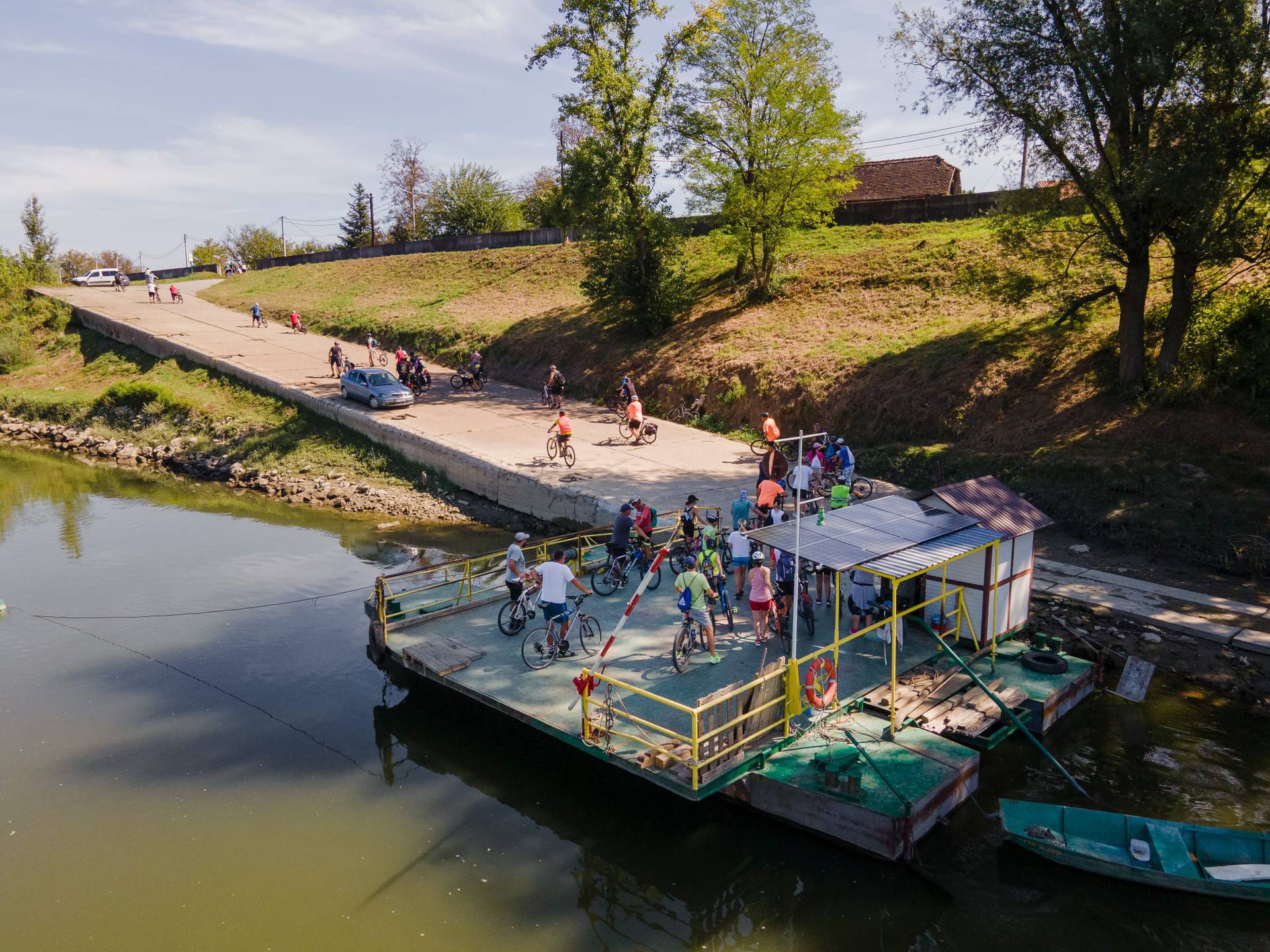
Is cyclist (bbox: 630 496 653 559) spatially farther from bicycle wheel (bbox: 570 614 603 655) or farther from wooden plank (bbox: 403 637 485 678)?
wooden plank (bbox: 403 637 485 678)

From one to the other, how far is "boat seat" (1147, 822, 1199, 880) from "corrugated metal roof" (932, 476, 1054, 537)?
191 inches

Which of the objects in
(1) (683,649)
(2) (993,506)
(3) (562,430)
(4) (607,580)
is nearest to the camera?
(1) (683,649)

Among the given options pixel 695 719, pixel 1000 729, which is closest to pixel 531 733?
pixel 695 719

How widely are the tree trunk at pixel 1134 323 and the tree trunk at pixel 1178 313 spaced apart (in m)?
0.52

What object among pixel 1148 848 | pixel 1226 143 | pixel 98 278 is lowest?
pixel 1148 848

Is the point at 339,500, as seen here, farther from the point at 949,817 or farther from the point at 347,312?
the point at 347,312

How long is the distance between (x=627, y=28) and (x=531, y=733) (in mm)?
30878

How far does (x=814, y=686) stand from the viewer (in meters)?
11.7

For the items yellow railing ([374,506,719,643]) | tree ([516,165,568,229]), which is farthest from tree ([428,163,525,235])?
yellow railing ([374,506,719,643])

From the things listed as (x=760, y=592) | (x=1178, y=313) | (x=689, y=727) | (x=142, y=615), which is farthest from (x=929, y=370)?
(x=142, y=615)

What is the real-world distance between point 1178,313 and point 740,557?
14649 millimetres

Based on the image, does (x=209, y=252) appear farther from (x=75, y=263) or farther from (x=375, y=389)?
(x=375, y=389)

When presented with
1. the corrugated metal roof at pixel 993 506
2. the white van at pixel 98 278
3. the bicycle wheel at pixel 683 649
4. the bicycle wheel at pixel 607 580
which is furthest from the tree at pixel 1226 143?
the white van at pixel 98 278

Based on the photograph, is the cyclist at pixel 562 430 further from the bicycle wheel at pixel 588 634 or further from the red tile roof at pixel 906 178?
the red tile roof at pixel 906 178
